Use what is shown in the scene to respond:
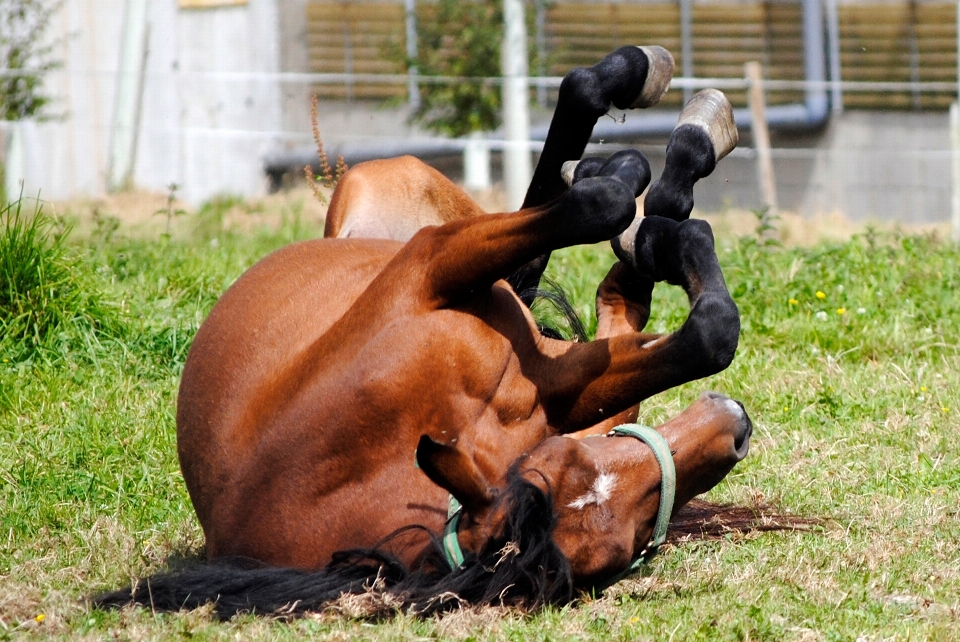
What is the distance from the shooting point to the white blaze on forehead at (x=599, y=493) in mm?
2605

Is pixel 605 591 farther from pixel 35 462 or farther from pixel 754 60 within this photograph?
pixel 754 60

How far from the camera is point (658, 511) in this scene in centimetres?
272

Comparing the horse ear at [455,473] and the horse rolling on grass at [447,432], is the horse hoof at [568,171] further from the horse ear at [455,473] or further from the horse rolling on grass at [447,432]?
the horse ear at [455,473]

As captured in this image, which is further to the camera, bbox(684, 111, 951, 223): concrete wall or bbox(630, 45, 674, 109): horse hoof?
bbox(684, 111, 951, 223): concrete wall

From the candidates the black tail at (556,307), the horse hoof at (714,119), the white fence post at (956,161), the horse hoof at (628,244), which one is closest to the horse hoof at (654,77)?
the horse hoof at (714,119)

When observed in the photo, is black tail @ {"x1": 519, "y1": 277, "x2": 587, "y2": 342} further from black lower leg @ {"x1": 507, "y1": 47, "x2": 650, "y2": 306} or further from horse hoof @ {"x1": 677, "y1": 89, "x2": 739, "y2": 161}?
horse hoof @ {"x1": 677, "y1": 89, "x2": 739, "y2": 161}

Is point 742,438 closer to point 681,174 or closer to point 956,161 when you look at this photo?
point 681,174

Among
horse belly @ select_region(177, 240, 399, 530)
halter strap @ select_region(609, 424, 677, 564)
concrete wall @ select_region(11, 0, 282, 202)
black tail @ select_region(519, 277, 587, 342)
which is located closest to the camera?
halter strap @ select_region(609, 424, 677, 564)

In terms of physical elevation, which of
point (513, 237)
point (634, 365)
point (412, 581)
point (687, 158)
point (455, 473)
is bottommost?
point (412, 581)

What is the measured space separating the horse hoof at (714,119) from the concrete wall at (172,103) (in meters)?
6.64

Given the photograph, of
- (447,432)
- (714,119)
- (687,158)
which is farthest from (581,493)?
(714,119)

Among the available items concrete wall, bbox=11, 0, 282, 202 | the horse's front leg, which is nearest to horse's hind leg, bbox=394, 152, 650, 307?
the horse's front leg

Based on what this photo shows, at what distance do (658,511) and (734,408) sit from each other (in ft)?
1.17

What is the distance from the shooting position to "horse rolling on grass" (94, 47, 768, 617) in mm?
2627
